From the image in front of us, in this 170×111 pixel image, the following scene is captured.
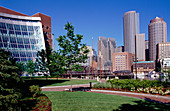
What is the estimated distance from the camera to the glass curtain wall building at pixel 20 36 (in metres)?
61.9

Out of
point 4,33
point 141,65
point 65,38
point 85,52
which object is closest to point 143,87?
point 85,52

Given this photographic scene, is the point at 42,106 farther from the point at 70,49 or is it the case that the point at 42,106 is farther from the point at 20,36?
the point at 20,36

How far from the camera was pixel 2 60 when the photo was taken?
695 centimetres

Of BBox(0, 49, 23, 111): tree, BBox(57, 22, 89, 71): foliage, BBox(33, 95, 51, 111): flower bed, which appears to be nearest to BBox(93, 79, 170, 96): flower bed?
BBox(57, 22, 89, 71): foliage

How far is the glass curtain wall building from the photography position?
61938mm

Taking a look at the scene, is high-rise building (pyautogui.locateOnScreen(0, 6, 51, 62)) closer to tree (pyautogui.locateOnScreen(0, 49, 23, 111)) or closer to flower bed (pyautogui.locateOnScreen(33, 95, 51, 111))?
flower bed (pyautogui.locateOnScreen(33, 95, 51, 111))

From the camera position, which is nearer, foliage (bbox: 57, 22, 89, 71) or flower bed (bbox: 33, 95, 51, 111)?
flower bed (bbox: 33, 95, 51, 111)

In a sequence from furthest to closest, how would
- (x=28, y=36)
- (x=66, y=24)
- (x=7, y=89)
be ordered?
(x=28, y=36), (x=66, y=24), (x=7, y=89)

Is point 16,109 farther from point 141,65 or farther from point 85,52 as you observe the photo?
point 141,65

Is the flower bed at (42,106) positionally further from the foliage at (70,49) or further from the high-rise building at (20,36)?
the high-rise building at (20,36)

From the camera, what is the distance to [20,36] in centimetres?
6569

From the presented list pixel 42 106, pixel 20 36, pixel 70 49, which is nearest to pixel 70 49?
pixel 70 49

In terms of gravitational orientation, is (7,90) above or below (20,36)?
below

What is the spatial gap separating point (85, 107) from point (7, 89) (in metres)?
4.57
